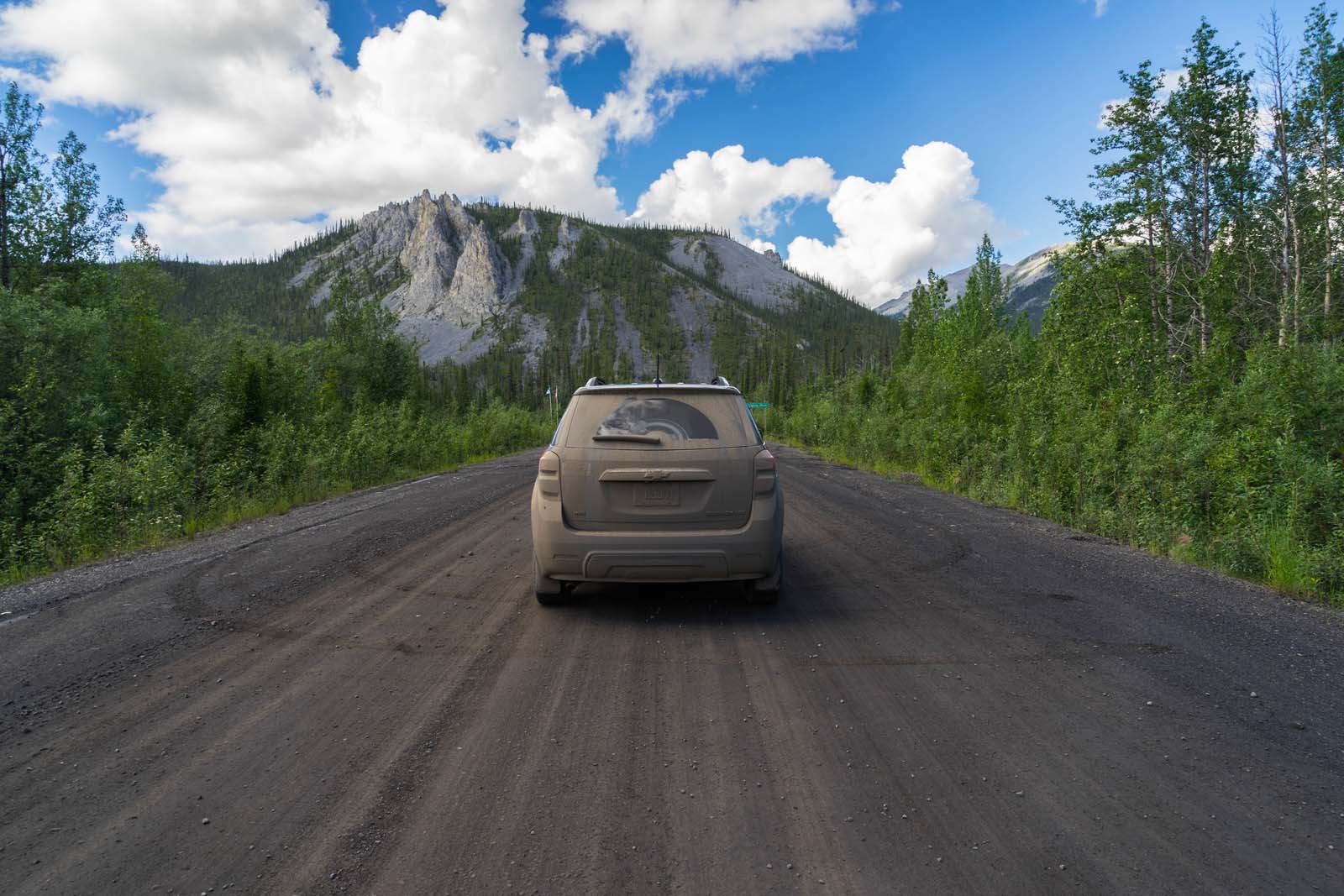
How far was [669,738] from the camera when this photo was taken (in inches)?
134

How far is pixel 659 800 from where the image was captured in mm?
2844

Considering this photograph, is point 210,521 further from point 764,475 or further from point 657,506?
point 764,475

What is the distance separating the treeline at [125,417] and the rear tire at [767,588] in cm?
871

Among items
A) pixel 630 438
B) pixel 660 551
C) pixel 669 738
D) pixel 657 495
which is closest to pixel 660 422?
pixel 630 438

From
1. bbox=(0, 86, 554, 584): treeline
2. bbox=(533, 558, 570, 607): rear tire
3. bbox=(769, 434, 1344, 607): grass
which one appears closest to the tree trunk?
bbox=(0, 86, 554, 584): treeline

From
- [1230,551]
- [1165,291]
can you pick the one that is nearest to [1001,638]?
[1230,551]

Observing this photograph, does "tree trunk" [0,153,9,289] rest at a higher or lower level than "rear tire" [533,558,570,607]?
higher

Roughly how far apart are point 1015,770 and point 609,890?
6.58ft

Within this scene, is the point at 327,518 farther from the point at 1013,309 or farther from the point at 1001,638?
the point at 1013,309

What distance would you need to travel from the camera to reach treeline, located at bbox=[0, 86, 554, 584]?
1070 centimetres

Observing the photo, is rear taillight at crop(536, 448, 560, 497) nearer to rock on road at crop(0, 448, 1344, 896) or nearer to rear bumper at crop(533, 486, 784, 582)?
rear bumper at crop(533, 486, 784, 582)

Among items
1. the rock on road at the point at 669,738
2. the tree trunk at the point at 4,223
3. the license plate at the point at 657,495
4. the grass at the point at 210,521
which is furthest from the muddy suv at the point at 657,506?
the tree trunk at the point at 4,223

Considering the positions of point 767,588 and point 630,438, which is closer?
point 630,438

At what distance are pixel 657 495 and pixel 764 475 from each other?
89 centimetres
